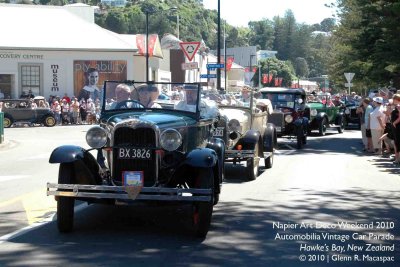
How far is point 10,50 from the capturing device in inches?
1802

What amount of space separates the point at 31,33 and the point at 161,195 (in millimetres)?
43398

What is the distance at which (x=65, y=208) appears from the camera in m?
7.85

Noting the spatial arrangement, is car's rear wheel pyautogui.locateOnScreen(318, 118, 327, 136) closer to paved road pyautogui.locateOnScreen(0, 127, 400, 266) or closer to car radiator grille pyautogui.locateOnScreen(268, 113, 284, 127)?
car radiator grille pyautogui.locateOnScreen(268, 113, 284, 127)

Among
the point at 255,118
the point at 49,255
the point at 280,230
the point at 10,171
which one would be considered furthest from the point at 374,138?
the point at 49,255

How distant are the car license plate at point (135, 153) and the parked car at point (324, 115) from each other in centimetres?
2059

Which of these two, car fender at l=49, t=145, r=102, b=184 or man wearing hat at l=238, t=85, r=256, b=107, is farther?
man wearing hat at l=238, t=85, r=256, b=107

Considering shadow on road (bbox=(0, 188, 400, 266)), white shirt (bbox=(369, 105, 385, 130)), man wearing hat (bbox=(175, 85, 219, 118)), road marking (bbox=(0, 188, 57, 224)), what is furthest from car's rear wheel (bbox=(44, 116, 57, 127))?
man wearing hat (bbox=(175, 85, 219, 118))

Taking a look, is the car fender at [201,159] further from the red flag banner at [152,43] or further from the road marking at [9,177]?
the red flag banner at [152,43]

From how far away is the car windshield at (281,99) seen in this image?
2378 centimetres

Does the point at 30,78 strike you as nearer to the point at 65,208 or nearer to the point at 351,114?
the point at 351,114

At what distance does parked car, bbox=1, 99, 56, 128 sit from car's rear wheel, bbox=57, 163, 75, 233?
96.9 ft

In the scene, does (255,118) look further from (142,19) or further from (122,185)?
(142,19)

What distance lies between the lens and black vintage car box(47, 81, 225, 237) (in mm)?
7648

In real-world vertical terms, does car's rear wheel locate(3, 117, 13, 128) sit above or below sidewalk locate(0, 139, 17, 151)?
above
